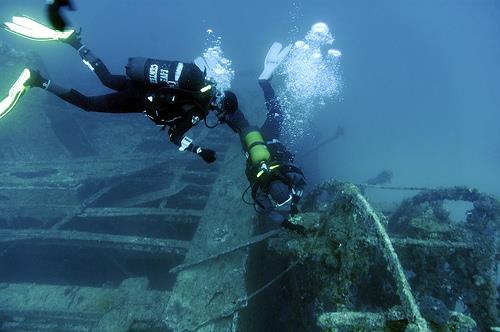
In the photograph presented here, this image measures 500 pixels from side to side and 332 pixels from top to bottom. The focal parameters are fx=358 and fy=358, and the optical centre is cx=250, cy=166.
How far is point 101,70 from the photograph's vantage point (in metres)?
5.14

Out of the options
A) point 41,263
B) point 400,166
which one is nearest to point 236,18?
point 400,166

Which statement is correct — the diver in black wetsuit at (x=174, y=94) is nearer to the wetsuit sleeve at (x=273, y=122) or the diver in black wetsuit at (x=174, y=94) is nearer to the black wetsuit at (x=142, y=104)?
the black wetsuit at (x=142, y=104)

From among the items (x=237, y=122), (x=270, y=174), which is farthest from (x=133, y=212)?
(x=270, y=174)

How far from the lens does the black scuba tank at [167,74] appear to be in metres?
4.18

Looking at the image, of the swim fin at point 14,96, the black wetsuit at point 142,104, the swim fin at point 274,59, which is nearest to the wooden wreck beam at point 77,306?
the black wetsuit at point 142,104

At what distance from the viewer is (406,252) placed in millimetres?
4016

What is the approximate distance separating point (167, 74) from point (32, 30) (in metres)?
2.59

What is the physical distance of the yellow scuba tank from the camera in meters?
4.69

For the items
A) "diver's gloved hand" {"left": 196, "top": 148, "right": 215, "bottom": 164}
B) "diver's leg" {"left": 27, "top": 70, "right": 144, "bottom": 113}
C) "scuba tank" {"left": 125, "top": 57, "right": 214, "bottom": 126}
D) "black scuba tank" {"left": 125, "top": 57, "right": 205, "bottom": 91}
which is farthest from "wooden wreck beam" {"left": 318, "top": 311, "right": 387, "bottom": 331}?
"diver's leg" {"left": 27, "top": 70, "right": 144, "bottom": 113}

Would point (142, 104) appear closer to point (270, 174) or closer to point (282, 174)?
point (270, 174)

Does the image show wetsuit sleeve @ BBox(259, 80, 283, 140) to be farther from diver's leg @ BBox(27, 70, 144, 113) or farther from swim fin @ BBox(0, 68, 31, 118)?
swim fin @ BBox(0, 68, 31, 118)

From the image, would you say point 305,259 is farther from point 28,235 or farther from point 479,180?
point 479,180

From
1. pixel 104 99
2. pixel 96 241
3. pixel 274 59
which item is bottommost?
pixel 96 241

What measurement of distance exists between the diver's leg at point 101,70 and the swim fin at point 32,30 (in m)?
0.15
